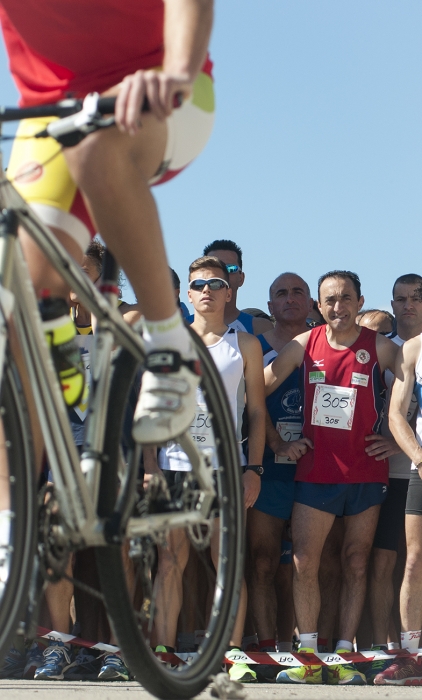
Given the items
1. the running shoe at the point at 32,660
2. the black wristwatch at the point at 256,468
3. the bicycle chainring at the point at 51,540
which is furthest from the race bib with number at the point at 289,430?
the bicycle chainring at the point at 51,540

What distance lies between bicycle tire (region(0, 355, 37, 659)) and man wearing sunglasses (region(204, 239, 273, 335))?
498 cm

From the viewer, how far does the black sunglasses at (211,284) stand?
21.8 feet

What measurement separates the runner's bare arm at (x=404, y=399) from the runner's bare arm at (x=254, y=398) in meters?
0.91

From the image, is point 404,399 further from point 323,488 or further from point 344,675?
point 344,675

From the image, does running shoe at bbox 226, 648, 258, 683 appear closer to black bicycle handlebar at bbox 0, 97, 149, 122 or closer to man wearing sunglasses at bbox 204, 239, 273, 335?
man wearing sunglasses at bbox 204, 239, 273, 335

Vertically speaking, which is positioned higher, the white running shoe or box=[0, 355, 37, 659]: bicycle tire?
the white running shoe

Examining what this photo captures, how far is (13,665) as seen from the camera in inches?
227

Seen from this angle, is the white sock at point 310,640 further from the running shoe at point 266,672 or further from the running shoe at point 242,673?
the running shoe at point 242,673

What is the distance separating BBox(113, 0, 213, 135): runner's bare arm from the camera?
213cm

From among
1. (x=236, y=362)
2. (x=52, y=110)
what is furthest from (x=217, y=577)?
(x=236, y=362)

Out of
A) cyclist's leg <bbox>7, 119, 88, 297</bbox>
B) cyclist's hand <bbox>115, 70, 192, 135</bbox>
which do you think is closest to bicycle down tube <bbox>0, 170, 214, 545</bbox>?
cyclist's leg <bbox>7, 119, 88, 297</bbox>

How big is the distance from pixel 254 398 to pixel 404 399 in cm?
105

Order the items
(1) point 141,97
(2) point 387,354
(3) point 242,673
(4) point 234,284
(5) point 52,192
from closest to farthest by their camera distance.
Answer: (1) point 141,97
(5) point 52,192
(3) point 242,673
(2) point 387,354
(4) point 234,284

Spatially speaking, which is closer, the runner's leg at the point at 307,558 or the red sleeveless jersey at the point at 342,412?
the runner's leg at the point at 307,558
